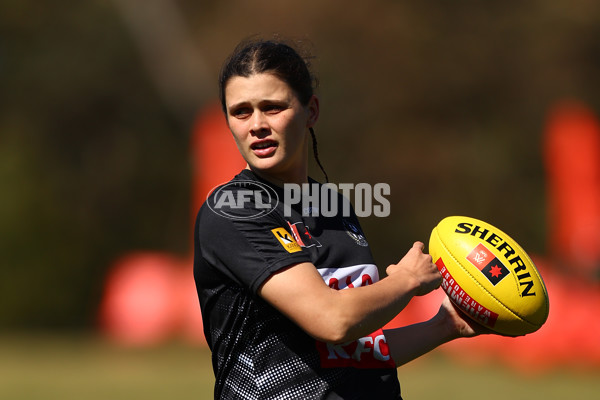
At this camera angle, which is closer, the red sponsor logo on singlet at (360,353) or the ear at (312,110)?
the red sponsor logo on singlet at (360,353)

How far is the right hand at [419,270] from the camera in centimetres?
329

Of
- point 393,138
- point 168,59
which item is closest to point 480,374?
point 393,138

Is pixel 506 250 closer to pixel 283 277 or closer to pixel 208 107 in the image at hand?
pixel 283 277

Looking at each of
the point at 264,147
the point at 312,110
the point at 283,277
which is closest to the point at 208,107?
A: the point at 312,110

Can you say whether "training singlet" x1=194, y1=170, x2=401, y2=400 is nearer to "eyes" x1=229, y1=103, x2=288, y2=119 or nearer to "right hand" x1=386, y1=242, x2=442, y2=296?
"right hand" x1=386, y1=242, x2=442, y2=296

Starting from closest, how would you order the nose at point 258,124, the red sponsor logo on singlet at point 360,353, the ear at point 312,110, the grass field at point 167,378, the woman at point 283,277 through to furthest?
the woman at point 283,277 < the red sponsor logo on singlet at point 360,353 < the nose at point 258,124 < the ear at point 312,110 < the grass field at point 167,378

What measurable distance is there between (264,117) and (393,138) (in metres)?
22.0

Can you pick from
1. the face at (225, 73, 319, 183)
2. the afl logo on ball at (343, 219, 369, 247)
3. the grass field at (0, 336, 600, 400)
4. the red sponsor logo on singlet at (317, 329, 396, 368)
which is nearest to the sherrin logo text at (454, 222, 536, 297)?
the afl logo on ball at (343, 219, 369, 247)

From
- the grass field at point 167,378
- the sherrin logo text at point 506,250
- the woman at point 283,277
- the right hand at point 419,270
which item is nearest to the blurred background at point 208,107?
the grass field at point 167,378

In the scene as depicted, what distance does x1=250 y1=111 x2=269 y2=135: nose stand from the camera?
11.0 ft

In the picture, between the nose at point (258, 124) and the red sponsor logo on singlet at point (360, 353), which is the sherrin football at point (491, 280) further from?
the nose at point (258, 124)

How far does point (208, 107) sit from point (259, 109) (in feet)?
57.8

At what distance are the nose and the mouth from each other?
0.04m

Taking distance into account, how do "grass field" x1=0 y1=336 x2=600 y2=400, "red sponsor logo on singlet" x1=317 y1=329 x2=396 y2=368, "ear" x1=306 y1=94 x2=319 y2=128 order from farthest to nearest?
1. "grass field" x1=0 y1=336 x2=600 y2=400
2. "ear" x1=306 y1=94 x2=319 y2=128
3. "red sponsor logo on singlet" x1=317 y1=329 x2=396 y2=368
